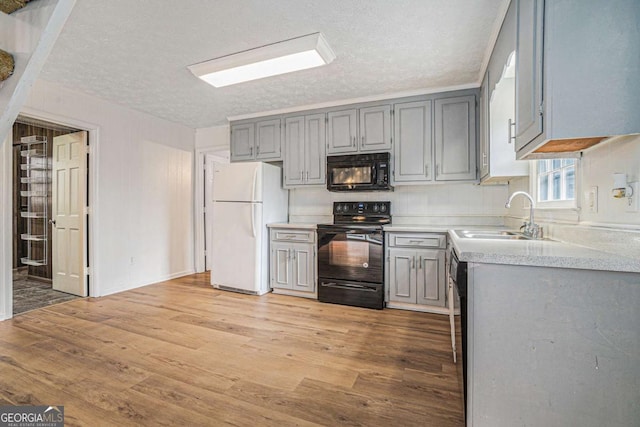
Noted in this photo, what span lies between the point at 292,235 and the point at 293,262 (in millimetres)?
338

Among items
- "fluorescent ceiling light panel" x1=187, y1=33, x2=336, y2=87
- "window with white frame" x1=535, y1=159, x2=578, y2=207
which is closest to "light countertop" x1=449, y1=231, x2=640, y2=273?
"window with white frame" x1=535, y1=159, x2=578, y2=207

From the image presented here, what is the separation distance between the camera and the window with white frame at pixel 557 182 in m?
1.93

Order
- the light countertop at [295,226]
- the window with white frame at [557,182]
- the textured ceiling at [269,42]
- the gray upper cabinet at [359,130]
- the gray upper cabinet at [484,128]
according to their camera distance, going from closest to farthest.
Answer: the window with white frame at [557,182]
the textured ceiling at [269,42]
the gray upper cabinet at [484,128]
the gray upper cabinet at [359,130]
the light countertop at [295,226]

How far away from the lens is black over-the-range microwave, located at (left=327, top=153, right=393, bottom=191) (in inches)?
140

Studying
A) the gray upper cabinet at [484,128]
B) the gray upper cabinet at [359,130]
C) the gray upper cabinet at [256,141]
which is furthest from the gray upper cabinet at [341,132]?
the gray upper cabinet at [484,128]

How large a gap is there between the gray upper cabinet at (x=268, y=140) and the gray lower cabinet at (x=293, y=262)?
1.06 m

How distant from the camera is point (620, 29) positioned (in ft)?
4.00

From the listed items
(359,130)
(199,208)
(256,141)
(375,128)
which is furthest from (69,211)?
(375,128)

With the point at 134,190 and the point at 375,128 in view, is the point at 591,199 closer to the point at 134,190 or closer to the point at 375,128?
the point at 375,128

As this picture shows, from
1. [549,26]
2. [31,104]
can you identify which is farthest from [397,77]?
[31,104]

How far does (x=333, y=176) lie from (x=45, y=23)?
307 centimetres

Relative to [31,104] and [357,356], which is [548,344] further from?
[31,104]

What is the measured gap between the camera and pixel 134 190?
13.7 ft

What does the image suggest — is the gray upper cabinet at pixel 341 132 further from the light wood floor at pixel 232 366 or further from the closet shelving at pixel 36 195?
the closet shelving at pixel 36 195
